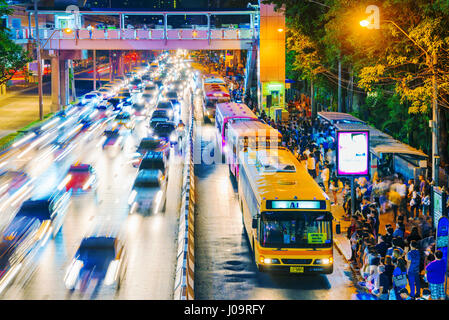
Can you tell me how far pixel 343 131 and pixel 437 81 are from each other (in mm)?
3853

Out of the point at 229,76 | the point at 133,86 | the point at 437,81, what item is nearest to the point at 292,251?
the point at 437,81

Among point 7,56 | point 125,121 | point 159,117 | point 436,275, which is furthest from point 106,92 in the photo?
point 436,275

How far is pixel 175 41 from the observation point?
194 ft

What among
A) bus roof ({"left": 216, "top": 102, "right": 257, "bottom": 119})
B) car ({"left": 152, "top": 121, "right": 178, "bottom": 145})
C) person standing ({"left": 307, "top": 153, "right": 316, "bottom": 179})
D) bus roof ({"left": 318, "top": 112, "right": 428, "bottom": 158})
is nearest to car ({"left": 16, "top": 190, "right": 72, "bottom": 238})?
person standing ({"left": 307, "top": 153, "right": 316, "bottom": 179})

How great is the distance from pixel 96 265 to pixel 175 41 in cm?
4473

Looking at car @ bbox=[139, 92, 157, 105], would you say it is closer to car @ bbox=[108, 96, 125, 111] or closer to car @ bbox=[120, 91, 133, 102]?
car @ bbox=[120, 91, 133, 102]

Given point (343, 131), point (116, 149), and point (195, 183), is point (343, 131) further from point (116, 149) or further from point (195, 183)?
point (116, 149)

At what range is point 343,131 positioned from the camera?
74.6ft

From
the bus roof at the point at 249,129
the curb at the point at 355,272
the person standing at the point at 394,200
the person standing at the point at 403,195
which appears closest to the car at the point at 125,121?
the bus roof at the point at 249,129

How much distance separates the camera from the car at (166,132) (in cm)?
4056

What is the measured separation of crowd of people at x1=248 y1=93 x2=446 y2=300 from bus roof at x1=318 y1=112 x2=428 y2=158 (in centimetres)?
105

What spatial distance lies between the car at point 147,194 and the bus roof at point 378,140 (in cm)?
827

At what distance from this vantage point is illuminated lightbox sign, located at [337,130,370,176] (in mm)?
22781

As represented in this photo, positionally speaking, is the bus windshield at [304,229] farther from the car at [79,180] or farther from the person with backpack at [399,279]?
the car at [79,180]
